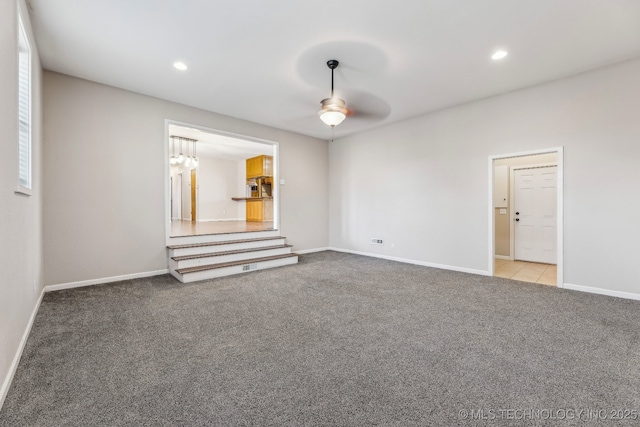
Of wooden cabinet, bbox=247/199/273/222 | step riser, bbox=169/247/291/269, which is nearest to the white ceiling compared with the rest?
step riser, bbox=169/247/291/269

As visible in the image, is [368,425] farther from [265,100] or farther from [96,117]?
[96,117]

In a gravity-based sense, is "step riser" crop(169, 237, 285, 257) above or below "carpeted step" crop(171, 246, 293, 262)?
above

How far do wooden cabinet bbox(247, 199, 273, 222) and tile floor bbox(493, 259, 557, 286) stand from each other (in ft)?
22.8

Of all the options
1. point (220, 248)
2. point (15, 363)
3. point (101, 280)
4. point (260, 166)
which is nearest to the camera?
point (15, 363)

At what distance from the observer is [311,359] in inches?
82.0

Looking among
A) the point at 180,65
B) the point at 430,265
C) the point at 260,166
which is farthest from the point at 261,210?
the point at 180,65

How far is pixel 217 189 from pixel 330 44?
890 centimetres

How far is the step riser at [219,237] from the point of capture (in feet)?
15.9

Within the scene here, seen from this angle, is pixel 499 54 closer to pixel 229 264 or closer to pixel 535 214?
pixel 535 214

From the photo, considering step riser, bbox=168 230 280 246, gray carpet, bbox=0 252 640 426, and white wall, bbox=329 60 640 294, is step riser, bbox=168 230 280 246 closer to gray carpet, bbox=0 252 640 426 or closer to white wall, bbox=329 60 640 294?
gray carpet, bbox=0 252 640 426

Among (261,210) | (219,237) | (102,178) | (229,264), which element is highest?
(102,178)

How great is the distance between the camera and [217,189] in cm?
1090

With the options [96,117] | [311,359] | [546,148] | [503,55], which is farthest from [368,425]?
[96,117]

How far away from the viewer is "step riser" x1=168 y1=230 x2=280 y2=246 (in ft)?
15.9
